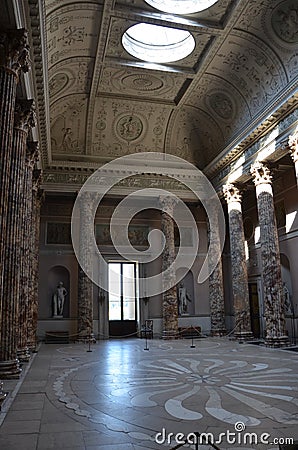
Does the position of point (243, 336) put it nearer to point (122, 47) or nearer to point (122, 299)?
point (122, 299)

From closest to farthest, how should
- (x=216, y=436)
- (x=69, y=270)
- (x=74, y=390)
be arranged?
(x=216, y=436) < (x=74, y=390) < (x=69, y=270)

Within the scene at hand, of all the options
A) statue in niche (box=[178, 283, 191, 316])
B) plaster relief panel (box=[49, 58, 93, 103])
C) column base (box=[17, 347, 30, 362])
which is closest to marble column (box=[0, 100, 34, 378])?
column base (box=[17, 347, 30, 362])

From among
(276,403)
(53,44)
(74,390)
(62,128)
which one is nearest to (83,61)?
(53,44)

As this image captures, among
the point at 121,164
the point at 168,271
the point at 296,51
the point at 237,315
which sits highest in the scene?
the point at 296,51

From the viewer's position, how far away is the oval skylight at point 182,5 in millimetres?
12523

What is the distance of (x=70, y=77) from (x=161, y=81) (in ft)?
12.5

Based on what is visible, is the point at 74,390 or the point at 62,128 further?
the point at 62,128

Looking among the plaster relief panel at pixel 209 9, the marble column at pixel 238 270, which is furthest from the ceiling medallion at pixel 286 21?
the marble column at pixel 238 270

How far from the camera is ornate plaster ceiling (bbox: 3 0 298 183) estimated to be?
1254cm

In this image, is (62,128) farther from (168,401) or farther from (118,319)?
(168,401)

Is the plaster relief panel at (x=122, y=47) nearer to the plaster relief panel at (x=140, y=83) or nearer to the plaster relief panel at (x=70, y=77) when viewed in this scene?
the plaster relief panel at (x=140, y=83)

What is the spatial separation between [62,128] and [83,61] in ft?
14.9

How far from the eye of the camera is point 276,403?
6.12 metres

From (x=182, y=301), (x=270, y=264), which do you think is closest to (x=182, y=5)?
(x=270, y=264)
